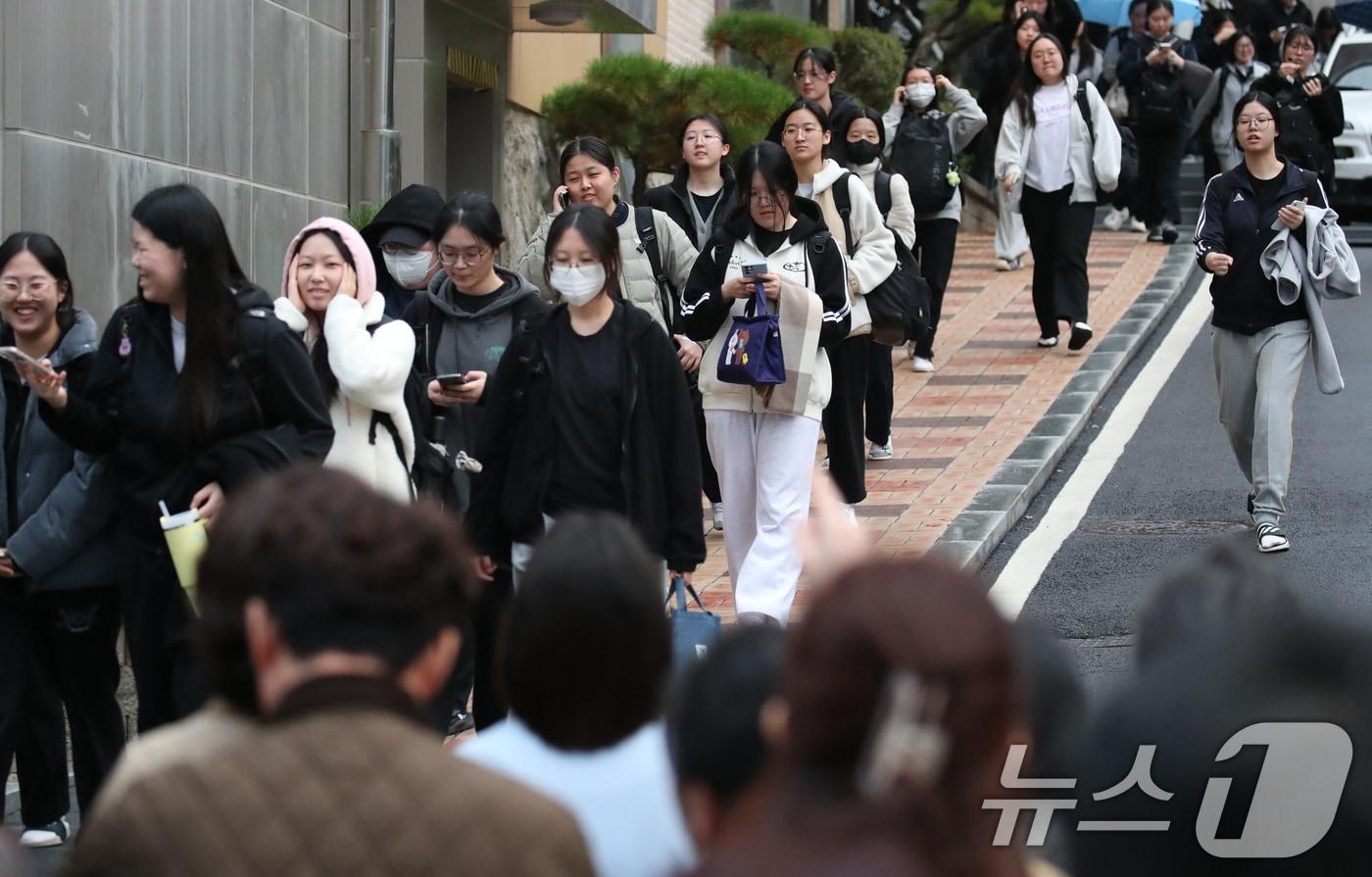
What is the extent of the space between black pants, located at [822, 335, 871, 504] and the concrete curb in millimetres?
521

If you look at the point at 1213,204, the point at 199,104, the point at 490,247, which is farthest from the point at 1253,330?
the point at 199,104

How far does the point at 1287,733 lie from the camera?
3.00 meters

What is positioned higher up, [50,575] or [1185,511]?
[50,575]

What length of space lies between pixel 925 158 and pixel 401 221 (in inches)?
268

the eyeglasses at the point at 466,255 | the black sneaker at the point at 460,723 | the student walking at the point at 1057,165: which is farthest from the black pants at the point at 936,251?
the eyeglasses at the point at 466,255

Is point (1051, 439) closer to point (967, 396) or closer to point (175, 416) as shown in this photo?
point (967, 396)

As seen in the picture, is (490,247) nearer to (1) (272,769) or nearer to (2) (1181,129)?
(1) (272,769)

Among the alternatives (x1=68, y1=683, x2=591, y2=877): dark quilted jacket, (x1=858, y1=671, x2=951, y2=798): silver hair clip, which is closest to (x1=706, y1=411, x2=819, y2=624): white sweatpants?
(x1=68, y1=683, x2=591, y2=877): dark quilted jacket

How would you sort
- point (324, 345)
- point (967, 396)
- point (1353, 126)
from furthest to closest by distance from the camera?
point (1353, 126), point (967, 396), point (324, 345)

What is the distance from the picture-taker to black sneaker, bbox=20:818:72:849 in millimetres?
6180

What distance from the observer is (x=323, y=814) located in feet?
7.85

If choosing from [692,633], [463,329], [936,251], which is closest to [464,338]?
[463,329]

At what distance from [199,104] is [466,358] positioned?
184 inches
